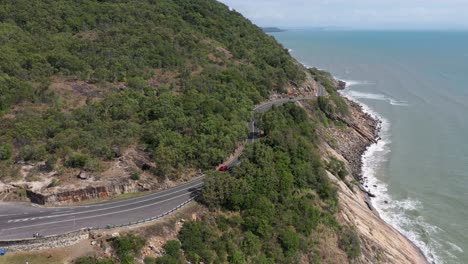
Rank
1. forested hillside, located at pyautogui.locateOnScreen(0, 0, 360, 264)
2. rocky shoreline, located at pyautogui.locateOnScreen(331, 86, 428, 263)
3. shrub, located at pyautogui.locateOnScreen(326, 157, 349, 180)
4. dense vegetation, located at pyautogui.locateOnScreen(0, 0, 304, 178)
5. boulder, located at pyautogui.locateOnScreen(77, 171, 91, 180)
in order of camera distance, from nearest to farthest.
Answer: forested hillside, located at pyautogui.locateOnScreen(0, 0, 360, 264) < boulder, located at pyautogui.locateOnScreen(77, 171, 91, 180) < rocky shoreline, located at pyautogui.locateOnScreen(331, 86, 428, 263) < dense vegetation, located at pyautogui.locateOnScreen(0, 0, 304, 178) < shrub, located at pyautogui.locateOnScreen(326, 157, 349, 180)

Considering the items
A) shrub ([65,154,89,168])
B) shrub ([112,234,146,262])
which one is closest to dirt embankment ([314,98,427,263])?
shrub ([112,234,146,262])

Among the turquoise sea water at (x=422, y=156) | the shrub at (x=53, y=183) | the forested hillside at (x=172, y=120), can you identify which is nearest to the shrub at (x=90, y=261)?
the forested hillside at (x=172, y=120)

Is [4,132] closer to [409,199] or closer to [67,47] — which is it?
[67,47]

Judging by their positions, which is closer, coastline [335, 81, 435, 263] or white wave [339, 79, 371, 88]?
coastline [335, 81, 435, 263]

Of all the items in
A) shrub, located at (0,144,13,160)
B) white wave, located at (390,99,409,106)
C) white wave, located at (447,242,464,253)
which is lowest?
white wave, located at (447,242,464,253)

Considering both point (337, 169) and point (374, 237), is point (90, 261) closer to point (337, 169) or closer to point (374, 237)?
point (374, 237)

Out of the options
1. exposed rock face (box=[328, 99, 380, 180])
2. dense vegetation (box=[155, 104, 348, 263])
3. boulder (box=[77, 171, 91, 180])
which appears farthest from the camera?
exposed rock face (box=[328, 99, 380, 180])

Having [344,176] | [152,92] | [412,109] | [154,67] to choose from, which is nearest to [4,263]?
[152,92]

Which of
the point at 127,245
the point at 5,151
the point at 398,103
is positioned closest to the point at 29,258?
the point at 127,245

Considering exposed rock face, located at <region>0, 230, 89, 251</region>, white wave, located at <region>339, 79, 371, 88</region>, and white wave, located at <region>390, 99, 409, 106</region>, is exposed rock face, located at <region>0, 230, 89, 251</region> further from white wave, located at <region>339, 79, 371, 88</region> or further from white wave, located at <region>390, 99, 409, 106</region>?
white wave, located at <region>339, 79, 371, 88</region>
